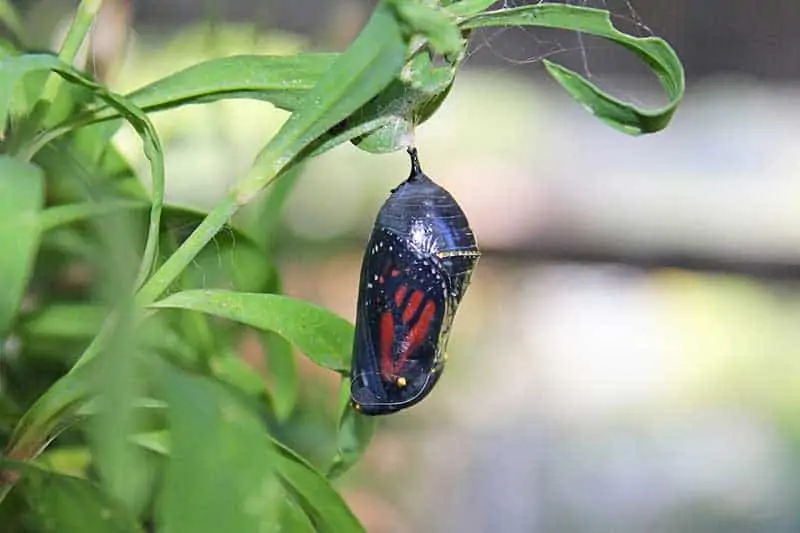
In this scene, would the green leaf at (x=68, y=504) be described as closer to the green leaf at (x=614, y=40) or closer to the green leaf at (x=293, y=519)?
the green leaf at (x=293, y=519)

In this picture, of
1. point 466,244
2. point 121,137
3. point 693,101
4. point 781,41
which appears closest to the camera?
point 466,244

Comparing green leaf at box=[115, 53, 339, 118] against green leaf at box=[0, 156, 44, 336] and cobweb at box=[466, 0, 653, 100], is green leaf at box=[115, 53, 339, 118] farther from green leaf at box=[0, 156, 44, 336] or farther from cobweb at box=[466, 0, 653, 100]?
cobweb at box=[466, 0, 653, 100]

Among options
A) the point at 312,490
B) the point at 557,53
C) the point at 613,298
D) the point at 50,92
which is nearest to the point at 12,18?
the point at 50,92

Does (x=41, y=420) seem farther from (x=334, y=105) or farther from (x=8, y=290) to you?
(x=334, y=105)

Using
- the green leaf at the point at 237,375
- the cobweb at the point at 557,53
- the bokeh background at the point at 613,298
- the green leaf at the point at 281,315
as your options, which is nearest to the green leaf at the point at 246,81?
the green leaf at the point at 281,315

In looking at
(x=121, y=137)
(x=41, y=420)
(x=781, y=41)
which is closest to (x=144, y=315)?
(x=41, y=420)

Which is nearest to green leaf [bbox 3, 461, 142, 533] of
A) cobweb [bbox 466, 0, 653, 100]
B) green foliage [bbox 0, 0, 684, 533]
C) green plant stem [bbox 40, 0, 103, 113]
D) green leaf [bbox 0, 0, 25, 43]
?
green foliage [bbox 0, 0, 684, 533]
